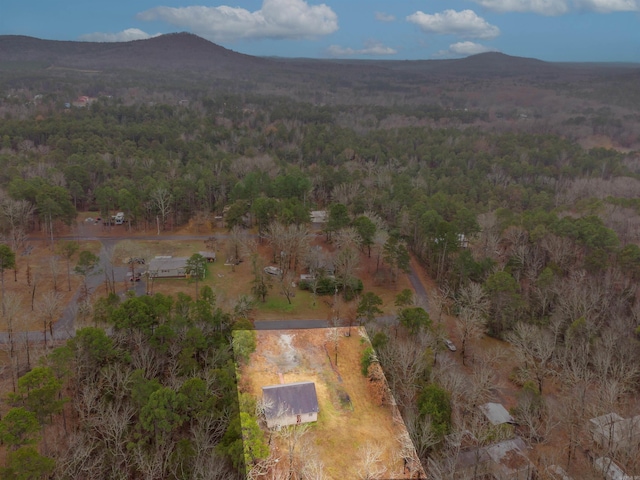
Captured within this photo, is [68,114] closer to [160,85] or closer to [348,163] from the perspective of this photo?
[348,163]

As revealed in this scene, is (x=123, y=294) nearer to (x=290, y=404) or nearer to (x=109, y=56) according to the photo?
(x=290, y=404)

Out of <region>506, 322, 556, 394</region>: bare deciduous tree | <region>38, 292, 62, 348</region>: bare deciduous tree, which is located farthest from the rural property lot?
<region>38, 292, 62, 348</region>: bare deciduous tree

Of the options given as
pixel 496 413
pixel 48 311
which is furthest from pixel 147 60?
pixel 496 413

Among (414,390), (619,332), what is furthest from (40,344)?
(619,332)

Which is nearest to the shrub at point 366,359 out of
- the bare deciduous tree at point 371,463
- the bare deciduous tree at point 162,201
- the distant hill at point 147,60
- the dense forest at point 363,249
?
the dense forest at point 363,249

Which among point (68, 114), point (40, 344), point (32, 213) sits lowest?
point (40, 344)

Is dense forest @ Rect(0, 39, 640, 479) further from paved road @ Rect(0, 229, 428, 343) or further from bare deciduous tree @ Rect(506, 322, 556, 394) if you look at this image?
paved road @ Rect(0, 229, 428, 343)

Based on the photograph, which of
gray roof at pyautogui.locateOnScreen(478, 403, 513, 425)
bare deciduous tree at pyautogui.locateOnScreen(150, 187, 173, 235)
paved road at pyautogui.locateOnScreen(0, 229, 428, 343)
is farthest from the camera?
bare deciduous tree at pyautogui.locateOnScreen(150, 187, 173, 235)
